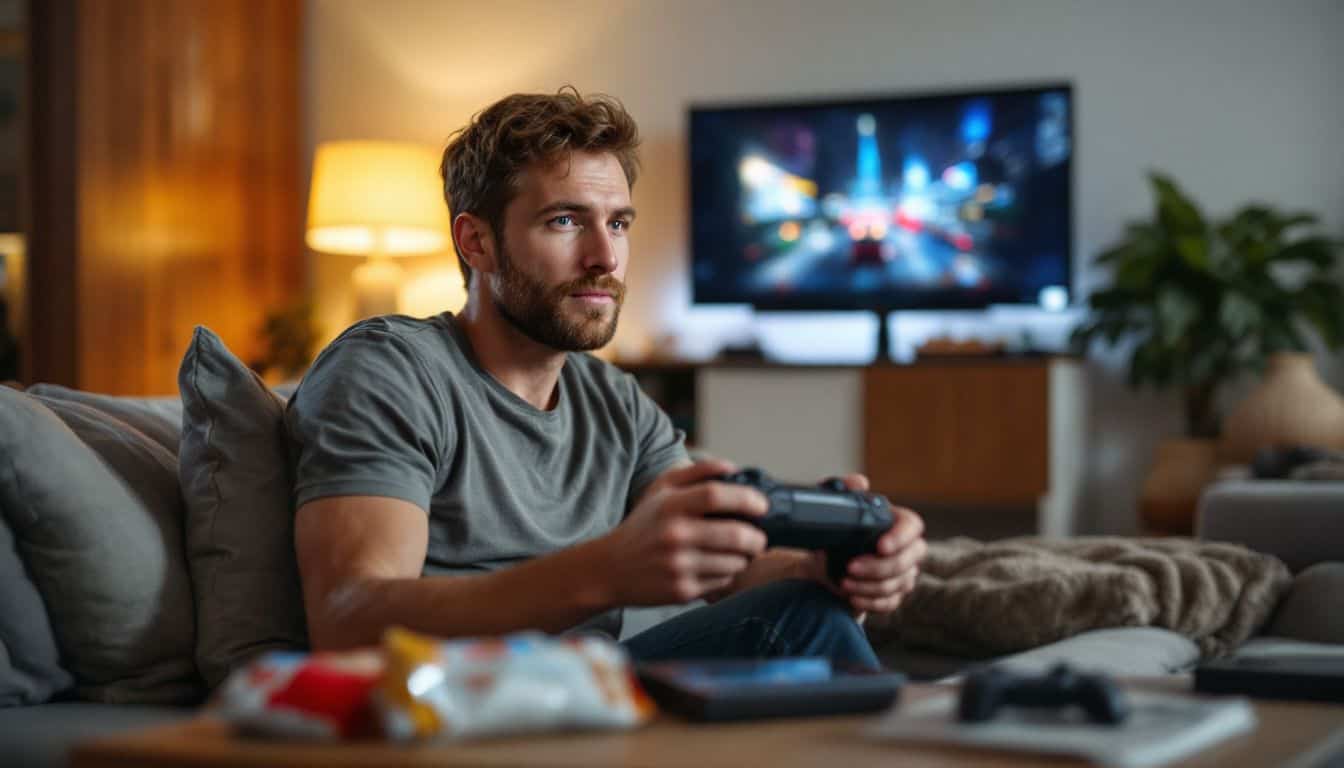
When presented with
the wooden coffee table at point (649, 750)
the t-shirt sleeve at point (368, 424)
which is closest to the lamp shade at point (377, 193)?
the t-shirt sleeve at point (368, 424)

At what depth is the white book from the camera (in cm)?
73

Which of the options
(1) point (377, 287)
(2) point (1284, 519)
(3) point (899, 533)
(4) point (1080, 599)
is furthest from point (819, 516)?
(1) point (377, 287)

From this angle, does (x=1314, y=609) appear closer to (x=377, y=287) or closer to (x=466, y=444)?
(x=466, y=444)

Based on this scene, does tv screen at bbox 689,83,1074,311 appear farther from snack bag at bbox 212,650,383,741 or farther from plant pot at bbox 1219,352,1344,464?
snack bag at bbox 212,650,383,741

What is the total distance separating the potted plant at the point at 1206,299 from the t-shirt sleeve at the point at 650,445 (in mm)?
2675

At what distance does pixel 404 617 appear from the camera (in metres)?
1.12

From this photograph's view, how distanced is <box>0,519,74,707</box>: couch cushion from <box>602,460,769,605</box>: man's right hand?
0.53 m

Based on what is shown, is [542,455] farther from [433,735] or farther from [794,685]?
[433,735]

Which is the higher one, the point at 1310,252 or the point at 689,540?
the point at 1310,252

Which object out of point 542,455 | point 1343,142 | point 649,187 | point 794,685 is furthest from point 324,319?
point 794,685

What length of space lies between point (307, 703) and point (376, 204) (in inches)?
169

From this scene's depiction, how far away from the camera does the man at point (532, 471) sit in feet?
3.43

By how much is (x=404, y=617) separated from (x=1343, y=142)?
4061 millimetres

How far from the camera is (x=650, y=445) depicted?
1748mm
